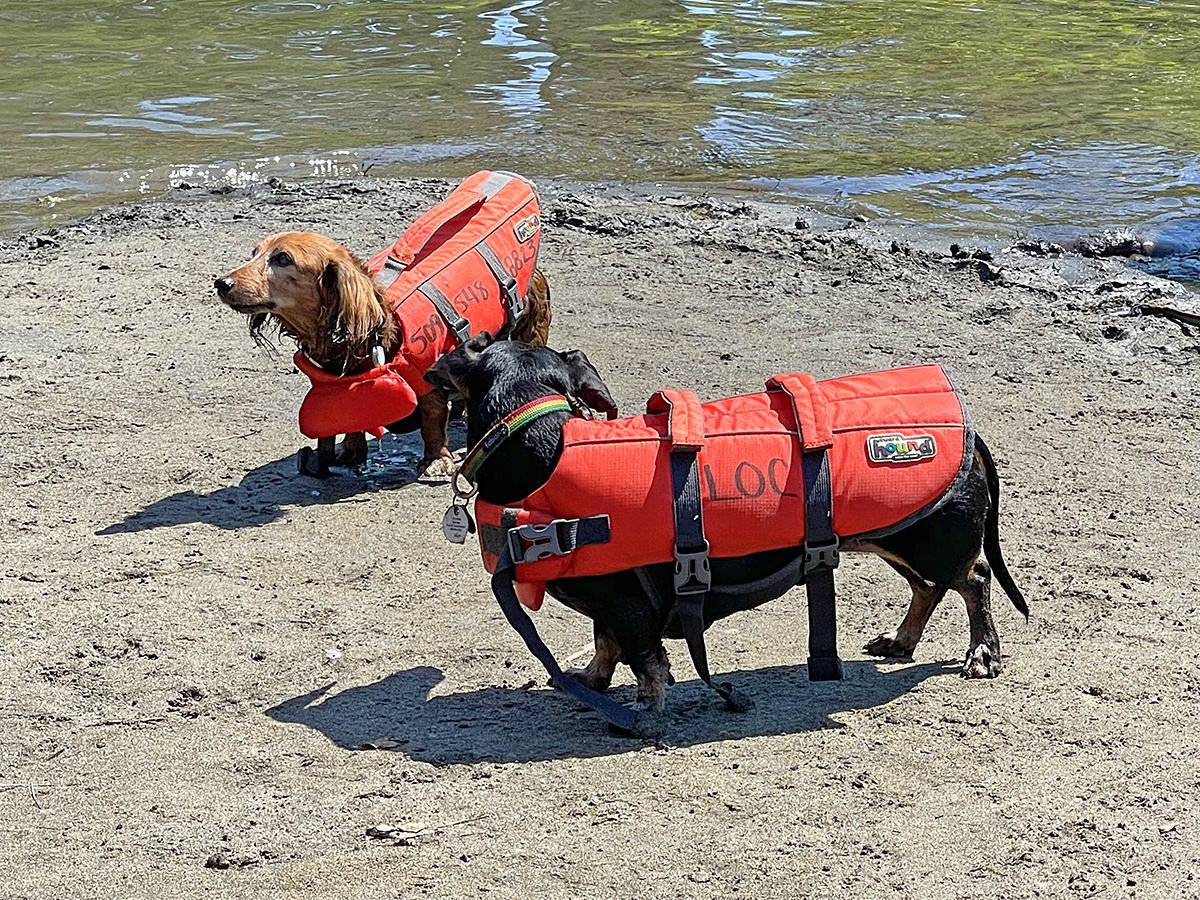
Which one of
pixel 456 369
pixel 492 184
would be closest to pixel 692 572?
pixel 456 369

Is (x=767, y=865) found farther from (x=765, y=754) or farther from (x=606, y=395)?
(x=606, y=395)

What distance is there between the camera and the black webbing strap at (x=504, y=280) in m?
6.96

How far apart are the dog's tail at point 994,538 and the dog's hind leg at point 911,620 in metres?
0.19

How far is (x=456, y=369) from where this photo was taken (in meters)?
4.46

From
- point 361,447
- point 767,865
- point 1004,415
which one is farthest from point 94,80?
point 767,865

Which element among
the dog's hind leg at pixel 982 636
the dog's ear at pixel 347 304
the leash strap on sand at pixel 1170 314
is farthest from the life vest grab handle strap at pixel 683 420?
the leash strap on sand at pixel 1170 314

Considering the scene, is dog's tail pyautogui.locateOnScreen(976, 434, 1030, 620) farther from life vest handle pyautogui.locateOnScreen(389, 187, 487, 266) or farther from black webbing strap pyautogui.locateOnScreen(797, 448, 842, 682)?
life vest handle pyautogui.locateOnScreen(389, 187, 487, 266)

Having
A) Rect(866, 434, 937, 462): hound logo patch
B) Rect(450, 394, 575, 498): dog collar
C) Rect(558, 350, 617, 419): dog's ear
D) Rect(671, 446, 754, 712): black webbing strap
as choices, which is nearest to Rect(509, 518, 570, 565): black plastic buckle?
Rect(450, 394, 575, 498): dog collar

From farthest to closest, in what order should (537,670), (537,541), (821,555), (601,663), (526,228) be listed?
(526,228) < (537,670) < (601,663) < (821,555) < (537,541)

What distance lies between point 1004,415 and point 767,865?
3729mm

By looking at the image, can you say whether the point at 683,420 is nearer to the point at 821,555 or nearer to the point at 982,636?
the point at 821,555

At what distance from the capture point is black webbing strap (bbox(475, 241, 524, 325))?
6.96m

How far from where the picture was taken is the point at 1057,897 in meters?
3.53

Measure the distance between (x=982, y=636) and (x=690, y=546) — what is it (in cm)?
108
